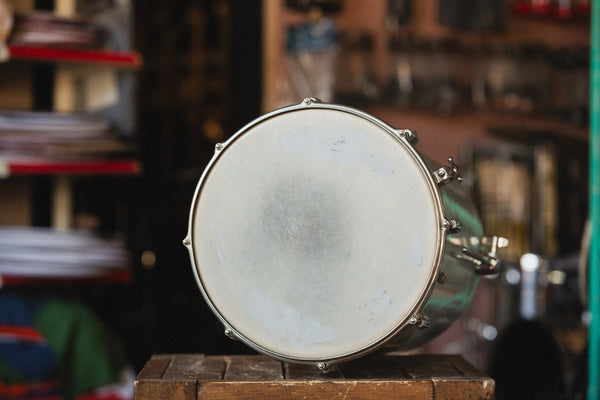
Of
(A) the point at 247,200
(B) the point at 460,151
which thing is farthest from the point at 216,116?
(A) the point at 247,200

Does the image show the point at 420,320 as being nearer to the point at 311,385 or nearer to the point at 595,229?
the point at 311,385

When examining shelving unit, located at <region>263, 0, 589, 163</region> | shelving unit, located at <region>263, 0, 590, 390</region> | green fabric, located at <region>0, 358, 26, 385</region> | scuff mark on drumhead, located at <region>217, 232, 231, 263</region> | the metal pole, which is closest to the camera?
scuff mark on drumhead, located at <region>217, 232, 231, 263</region>

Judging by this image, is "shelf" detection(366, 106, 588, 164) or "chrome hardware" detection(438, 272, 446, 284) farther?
"shelf" detection(366, 106, 588, 164)

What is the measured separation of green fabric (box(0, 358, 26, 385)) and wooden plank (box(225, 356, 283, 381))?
1.04 meters

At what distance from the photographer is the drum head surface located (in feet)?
3.79

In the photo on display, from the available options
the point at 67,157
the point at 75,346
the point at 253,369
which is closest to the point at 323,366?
the point at 253,369

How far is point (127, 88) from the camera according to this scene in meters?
2.58

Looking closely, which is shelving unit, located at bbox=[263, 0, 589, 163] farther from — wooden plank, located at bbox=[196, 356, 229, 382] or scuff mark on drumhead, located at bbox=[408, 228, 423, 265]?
scuff mark on drumhead, located at bbox=[408, 228, 423, 265]

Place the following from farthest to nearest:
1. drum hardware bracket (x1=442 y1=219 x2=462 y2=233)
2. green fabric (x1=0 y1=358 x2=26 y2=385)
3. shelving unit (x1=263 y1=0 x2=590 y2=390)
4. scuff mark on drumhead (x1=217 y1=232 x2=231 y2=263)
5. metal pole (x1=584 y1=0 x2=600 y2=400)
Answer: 1. shelving unit (x1=263 y1=0 x2=590 y2=390)
2. green fabric (x1=0 y1=358 x2=26 y2=385)
3. metal pole (x1=584 y1=0 x2=600 y2=400)
4. scuff mark on drumhead (x1=217 y1=232 x2=231 y2=263)
5. drum hardware bracket (x1=442 y1=219 x2=462 y2=233)

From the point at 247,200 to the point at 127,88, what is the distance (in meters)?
1.49

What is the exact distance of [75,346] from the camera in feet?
7.42

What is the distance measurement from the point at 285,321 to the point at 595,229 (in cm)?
96

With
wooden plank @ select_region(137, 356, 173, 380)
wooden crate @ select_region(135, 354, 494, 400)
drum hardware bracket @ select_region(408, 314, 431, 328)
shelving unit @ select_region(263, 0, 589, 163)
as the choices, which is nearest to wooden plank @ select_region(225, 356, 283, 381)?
wooden crate @ select_region(135, 354, 494, 400)

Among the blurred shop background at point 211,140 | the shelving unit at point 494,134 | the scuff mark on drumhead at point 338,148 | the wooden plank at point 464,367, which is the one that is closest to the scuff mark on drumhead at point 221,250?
the scuff mark on drumhead at point 338,148
